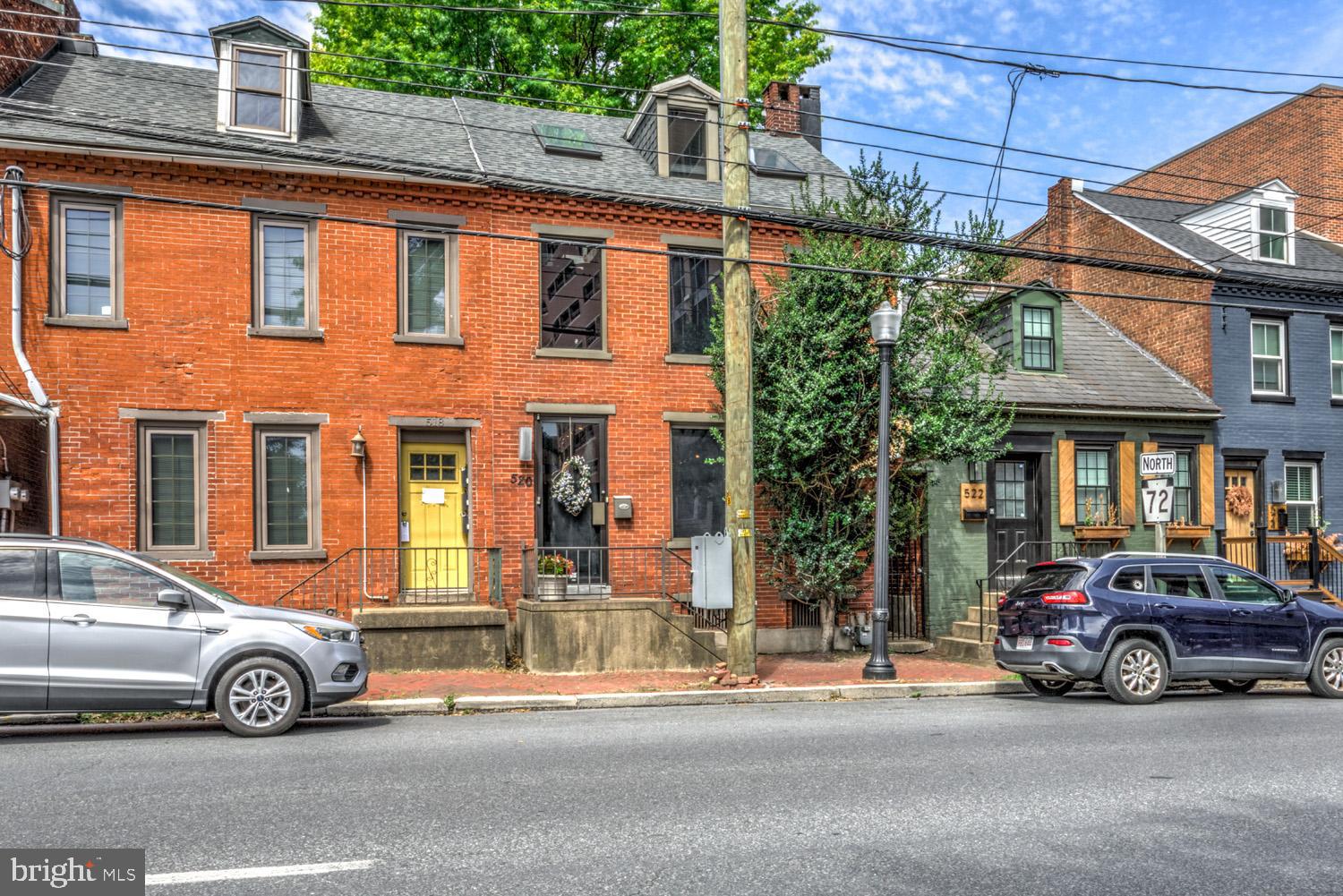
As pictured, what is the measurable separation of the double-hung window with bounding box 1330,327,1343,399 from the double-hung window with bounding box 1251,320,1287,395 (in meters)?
1.22

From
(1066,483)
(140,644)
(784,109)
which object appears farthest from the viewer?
(784,109)

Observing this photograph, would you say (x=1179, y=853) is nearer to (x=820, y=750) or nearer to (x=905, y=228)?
(x=820, y=750)

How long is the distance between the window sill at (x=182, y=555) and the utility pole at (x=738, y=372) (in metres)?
7.34

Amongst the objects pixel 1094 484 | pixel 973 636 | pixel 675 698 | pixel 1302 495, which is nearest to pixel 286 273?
pixel 675 698

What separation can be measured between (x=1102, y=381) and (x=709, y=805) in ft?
53.1

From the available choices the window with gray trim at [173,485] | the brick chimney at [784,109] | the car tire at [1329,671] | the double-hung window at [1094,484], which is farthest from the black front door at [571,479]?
the car tire at [1329,671]

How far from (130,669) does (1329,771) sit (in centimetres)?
965

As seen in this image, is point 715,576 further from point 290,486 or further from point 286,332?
point 286,332

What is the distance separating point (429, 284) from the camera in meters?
16.0

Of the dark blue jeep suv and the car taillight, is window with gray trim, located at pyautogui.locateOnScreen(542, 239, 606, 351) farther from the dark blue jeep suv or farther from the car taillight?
the car taillight

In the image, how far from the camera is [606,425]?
16.4m

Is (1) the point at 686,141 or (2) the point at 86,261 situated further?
(1) the point at 686,141

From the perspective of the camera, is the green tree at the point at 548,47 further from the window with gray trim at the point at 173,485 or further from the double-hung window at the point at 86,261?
the window with gray trim at the point at 173,485

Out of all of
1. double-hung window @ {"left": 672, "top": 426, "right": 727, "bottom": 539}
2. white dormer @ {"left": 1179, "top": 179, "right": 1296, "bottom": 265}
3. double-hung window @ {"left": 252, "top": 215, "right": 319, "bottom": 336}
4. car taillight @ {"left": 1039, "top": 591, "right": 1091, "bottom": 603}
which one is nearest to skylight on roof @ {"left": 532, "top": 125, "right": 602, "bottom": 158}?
double-hung window @ {"left": 252, "top": 215, "right": 319, "bottom": 336}
